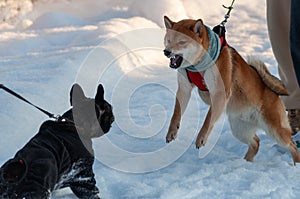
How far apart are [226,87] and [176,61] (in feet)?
1.40

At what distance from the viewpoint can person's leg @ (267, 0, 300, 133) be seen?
15.4ft

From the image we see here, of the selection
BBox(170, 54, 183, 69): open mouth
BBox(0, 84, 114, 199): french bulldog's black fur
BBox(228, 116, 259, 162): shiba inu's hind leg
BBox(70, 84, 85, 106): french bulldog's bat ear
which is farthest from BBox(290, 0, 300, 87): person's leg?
BBox(70, 84, 85, 106): french bulldog's bat ear

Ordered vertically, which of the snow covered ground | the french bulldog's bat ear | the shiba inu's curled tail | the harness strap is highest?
the french bulldog's bat ear

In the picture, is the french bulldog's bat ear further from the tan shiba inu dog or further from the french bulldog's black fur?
the tan shiba inu dog

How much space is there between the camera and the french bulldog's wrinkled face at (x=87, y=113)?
2.87 m

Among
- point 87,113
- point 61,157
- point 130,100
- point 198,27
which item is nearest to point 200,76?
point 198,27

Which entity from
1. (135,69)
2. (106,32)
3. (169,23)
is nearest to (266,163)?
(169,23)

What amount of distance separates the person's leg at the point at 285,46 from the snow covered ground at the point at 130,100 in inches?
17.8

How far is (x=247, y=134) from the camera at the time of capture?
421 centimetres

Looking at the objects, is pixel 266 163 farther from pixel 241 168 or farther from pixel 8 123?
pixel 8 123

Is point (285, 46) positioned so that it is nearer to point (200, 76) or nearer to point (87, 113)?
point (200, 76)

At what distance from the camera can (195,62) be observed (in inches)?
148

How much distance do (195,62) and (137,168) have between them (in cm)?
82

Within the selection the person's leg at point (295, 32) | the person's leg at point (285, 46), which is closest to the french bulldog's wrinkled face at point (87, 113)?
the person's leg at point (295, 32)
